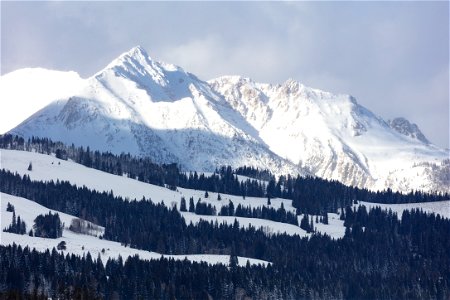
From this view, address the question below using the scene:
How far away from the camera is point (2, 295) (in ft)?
637

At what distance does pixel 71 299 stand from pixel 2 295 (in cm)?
1184

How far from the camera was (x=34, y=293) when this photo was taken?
7707 inches

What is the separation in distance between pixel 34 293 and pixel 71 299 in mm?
6467

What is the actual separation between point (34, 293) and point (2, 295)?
545 cm

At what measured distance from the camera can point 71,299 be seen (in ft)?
646
